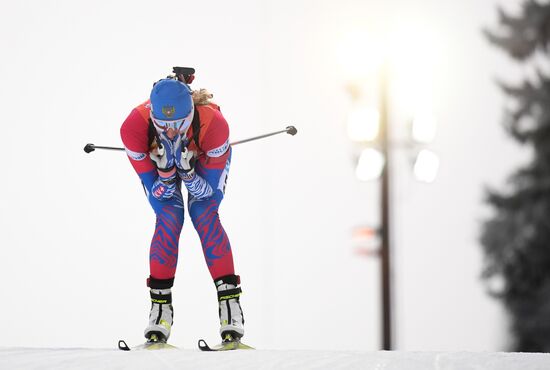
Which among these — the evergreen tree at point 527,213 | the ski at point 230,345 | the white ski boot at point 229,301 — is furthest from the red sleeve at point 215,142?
the evergreen tree at point 527,213

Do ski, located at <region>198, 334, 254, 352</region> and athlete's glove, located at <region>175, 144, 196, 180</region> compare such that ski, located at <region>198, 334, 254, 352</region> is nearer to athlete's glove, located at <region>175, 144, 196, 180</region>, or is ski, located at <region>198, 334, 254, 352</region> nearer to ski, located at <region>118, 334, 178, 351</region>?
ski, located at <region>118, 334, 178, 351</region>

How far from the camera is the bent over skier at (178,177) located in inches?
275

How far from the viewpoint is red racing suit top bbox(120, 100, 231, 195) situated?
7.15 m

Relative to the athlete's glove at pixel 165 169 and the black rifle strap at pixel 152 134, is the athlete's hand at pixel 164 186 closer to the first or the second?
the athlete's glove at pixel 165 169

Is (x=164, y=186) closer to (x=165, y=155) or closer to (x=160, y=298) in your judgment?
(x=165, y=155)

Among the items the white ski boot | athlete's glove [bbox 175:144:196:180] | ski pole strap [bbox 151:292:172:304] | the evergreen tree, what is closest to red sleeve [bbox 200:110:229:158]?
athlete's glove [bbox 175:144:196:180]

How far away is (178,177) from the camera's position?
24.3 ft

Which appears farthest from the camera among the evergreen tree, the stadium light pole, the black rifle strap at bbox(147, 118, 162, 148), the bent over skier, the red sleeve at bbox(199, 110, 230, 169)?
the evergreen tree

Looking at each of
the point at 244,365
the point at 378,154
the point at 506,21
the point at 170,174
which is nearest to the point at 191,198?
the point at 170,174

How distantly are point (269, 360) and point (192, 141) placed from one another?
196 cm

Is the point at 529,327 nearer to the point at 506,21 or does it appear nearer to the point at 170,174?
the point at 506,21

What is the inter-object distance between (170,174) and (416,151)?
475 cm

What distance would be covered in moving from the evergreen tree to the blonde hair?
1214 centimetres

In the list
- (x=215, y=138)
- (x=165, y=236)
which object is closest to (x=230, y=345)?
(x=165, y=236)
